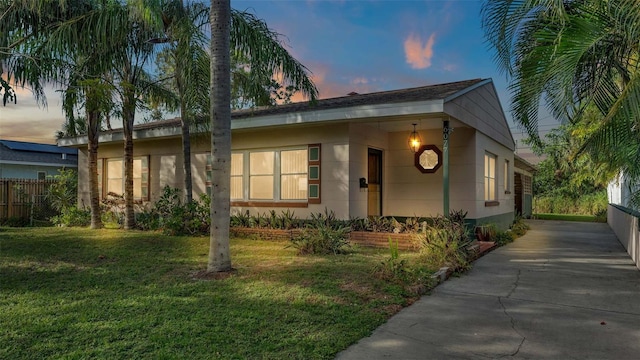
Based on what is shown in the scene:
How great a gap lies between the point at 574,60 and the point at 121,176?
14124 mm

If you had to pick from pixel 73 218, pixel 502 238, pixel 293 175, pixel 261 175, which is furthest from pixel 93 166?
pixel 502 238

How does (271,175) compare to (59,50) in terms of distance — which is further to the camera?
(271,175)

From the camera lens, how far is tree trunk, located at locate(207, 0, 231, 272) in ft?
19.1

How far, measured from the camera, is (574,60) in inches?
156

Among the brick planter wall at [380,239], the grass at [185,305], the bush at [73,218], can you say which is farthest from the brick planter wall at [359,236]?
the bush at [73,218]

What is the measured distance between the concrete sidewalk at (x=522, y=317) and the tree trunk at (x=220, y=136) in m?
2.88

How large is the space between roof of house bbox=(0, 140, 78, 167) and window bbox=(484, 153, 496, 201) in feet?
75.0

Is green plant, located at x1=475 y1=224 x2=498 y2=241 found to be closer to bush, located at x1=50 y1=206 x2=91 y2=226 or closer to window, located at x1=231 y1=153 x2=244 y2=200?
window, located at x1=231 y1=153 x2=244 y2=200

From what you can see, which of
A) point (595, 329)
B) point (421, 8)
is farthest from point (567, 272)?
point (421, 8)

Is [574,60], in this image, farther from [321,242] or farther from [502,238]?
[502,238]

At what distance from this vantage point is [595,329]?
398cm

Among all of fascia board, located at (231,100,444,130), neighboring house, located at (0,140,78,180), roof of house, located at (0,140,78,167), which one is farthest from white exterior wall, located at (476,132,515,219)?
roof of house, located at (0,140,78,167)

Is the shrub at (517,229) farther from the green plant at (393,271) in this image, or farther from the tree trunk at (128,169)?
the tree trunk at (128,169)

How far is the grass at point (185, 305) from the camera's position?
334 cm
